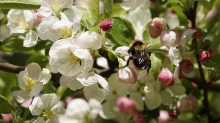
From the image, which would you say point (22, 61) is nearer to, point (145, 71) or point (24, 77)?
point (24, 77)

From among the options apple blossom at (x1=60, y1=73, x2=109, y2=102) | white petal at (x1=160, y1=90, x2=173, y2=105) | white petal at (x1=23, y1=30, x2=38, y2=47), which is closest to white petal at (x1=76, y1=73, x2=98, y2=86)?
apple blossom at (x1=60, y1=73, x2=109, y2=102)

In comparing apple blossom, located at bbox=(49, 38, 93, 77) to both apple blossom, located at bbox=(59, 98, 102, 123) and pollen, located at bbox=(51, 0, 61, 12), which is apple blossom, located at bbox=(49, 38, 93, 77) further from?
apple blossom, located at bbox=(59, 98, 102, 123)

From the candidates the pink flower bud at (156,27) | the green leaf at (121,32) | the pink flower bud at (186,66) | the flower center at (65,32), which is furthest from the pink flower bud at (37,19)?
the pink flower bud at (186,66)

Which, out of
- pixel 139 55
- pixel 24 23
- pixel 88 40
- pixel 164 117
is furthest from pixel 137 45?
pixel 24 23

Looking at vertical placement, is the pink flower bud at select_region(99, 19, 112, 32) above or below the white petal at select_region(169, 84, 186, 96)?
above

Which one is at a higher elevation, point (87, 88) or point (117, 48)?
point (117, 48)

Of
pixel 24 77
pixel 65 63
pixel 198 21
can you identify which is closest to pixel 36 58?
pixel 24 77
